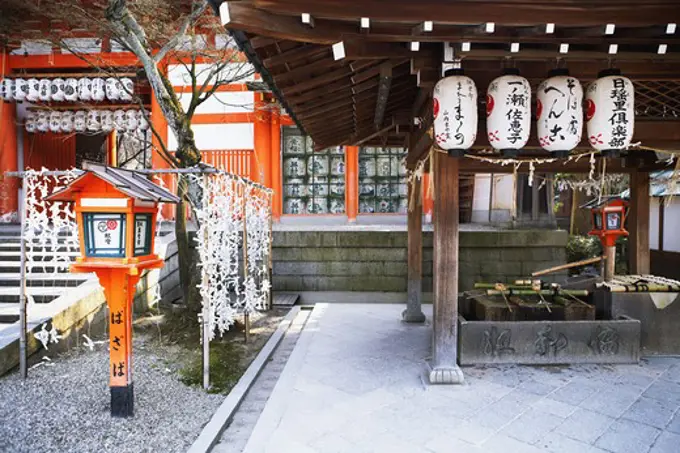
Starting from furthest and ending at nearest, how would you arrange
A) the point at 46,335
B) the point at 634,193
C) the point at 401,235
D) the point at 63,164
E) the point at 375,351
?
the point at 63,164 → the point at 401,235 → the point at 634,193 → the point at 375,351 → the point at 46,335

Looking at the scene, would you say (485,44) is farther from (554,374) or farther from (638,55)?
(554,374)

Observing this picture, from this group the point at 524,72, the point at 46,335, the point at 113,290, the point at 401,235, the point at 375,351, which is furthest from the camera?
the point at 401,235

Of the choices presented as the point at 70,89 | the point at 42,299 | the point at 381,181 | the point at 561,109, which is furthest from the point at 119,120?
the point at 561,109

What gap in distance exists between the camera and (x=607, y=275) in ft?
26.2

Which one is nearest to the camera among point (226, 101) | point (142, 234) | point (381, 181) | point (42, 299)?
point (142, 234)

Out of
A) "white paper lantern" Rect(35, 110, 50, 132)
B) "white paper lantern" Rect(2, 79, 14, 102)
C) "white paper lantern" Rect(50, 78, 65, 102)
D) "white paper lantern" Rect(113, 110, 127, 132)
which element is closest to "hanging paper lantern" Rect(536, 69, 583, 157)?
"white paper lantern" Rect(113, 110, 127, 132)

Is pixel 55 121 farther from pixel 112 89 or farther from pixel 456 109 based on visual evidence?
pixel 456 109

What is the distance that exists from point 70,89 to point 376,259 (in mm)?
10465

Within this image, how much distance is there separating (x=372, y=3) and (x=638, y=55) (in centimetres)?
288

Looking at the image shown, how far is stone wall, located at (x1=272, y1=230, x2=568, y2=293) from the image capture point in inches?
437

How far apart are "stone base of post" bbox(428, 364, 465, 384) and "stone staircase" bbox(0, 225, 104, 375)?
4713 mm

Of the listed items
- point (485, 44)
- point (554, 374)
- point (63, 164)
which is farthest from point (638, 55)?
point (63, 164)

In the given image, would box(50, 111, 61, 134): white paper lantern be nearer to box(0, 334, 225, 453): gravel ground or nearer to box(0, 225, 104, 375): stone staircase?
box(0, 225, 104, 375): stone staircase

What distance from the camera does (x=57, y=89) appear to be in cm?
1278
